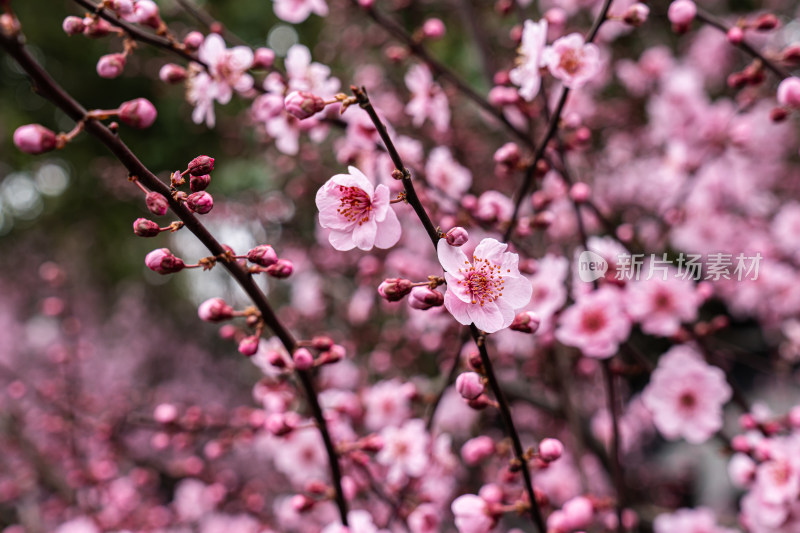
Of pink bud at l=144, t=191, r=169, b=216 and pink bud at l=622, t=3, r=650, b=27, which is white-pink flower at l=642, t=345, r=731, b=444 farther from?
pink bud at l=144, t=191, r=169, b=216

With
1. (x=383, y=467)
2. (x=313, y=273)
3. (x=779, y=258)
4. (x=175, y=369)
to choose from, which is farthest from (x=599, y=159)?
(x=175, y=369)

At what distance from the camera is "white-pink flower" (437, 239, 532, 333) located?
71 cm

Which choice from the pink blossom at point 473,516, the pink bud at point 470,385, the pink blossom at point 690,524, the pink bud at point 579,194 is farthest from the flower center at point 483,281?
the pink blossom at point 690,524

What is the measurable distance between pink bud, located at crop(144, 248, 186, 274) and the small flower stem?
427mm

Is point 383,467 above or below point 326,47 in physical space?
below

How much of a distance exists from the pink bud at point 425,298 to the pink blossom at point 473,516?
401mm

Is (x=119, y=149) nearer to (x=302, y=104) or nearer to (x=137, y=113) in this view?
(x=137, y=113)

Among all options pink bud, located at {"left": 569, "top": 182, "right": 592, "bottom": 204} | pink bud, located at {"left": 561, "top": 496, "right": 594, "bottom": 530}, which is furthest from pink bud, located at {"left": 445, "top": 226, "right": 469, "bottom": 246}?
pink bud, located at {"left": 569, "top": 182, "right": 592, "bottom": 204}

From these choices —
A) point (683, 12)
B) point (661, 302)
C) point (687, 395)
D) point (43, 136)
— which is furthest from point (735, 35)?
point (43, 136)

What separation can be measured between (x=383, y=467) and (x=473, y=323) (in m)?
1.07

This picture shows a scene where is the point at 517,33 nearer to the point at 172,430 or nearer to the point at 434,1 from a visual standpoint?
the point at 172,430

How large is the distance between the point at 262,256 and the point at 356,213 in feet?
0.51

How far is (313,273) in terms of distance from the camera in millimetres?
3303

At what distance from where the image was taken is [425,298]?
72 centimetres
